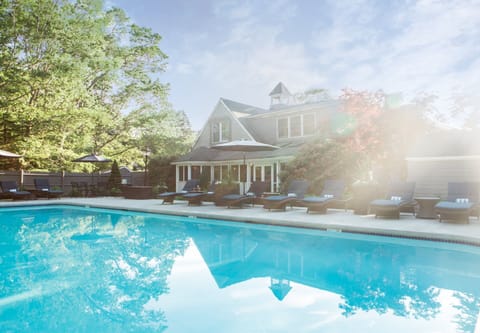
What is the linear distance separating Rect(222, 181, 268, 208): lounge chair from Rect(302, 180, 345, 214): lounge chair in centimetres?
279

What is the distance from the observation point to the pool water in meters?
3.98

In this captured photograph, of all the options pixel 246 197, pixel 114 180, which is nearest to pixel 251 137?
pixel 246 197

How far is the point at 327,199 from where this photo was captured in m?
11.7

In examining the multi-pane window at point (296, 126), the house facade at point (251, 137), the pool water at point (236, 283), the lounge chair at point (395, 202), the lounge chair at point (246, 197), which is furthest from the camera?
the multi-pane window at point (296, 126)

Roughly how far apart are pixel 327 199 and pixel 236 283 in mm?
6966

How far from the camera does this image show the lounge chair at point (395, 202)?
1023cm

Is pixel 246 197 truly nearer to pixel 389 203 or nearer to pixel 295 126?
pixel 389 203

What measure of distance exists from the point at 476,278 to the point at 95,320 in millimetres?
5693

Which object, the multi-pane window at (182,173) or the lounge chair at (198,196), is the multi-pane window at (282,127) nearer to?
the multi-pane window at (182,173)

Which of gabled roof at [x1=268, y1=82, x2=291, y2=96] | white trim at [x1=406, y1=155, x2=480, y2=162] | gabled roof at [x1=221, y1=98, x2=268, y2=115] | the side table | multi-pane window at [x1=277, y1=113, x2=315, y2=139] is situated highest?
gabled roof at [x1=268, y1=82, x2=291, y2=96]

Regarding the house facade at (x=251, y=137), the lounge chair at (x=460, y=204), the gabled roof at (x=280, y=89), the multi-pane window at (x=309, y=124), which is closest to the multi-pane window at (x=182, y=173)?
the house facade at (x=251, y=137)

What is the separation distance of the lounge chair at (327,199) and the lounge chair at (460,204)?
3.34m

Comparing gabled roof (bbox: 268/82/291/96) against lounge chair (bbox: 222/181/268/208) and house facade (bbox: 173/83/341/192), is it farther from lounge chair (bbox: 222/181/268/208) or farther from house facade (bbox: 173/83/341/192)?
lounge chair (bbox: 222/181/268/208)

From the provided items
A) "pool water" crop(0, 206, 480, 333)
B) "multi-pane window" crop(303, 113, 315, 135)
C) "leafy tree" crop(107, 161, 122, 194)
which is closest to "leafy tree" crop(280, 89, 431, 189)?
"multi-pane window" crop(303, 113, 315, 135)
